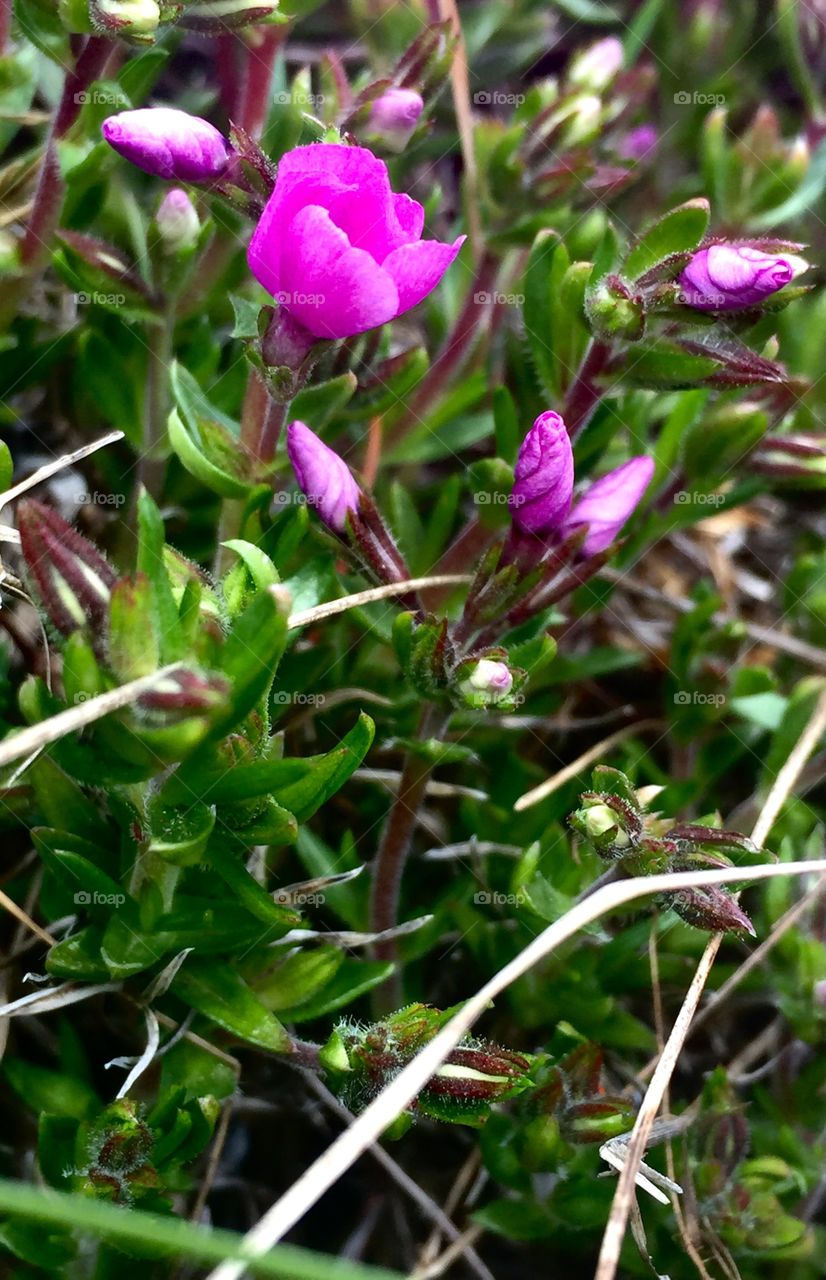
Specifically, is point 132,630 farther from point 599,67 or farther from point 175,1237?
point 599,67

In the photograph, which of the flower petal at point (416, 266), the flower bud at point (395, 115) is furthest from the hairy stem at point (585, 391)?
the flower bud at point (395, 115)

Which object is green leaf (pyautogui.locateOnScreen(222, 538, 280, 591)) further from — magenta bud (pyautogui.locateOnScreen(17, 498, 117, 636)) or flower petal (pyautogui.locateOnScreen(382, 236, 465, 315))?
flower petal (pyautogui.locateOnScreen(382, 236, 465, 315))

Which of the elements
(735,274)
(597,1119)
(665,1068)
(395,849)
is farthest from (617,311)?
(597,1119)

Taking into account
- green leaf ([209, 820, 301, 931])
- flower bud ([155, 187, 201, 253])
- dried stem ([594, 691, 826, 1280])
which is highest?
flower bud ([155, 187, 201, 253])

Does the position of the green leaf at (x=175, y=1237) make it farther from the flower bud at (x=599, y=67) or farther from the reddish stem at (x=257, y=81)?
the flower bud at (x=599, y=67)

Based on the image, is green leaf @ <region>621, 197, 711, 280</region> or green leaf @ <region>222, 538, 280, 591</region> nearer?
green leaf @ <region>222, 538, 280, 591</region>

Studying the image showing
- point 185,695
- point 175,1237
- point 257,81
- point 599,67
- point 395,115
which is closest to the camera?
point 175,1237

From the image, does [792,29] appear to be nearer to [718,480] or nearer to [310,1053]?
[718,480]

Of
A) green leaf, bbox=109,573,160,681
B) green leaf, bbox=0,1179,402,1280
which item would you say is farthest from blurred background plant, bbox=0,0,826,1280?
green leaf, bbox=0,1179,402,1280
